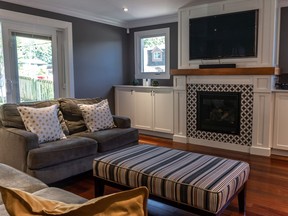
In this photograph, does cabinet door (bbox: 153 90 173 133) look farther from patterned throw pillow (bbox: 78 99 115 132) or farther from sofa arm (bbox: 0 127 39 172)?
sofa arm (bbox: 0 127 39 172)

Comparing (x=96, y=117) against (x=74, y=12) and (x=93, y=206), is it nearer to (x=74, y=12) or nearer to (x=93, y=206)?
(x=74, y=12)

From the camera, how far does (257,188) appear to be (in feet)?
9.27

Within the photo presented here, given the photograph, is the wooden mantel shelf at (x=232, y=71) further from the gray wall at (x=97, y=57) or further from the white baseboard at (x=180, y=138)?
the gray wall at (x=97, y=57)

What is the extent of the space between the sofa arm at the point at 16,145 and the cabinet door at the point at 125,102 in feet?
9.34

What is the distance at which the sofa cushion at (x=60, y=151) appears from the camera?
2568 millimetres

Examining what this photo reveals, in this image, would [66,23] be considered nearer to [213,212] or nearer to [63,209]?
[213,212]

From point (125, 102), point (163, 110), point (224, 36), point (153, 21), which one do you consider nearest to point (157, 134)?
point (163, 110)

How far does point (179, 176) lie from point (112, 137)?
60.3 inches

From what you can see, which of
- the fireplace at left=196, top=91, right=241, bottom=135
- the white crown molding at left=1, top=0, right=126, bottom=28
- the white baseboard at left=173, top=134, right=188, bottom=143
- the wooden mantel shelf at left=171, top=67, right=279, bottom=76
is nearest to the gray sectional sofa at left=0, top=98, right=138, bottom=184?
the white baseboard at left=173, top=134, right=188, bottom=143

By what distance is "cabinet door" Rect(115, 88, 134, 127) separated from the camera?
17.9 ft

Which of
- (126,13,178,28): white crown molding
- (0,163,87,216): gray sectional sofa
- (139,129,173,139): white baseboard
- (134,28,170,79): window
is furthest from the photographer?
(134,28,170,79): window

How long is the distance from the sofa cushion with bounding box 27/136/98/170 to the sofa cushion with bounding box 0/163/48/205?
0.72m

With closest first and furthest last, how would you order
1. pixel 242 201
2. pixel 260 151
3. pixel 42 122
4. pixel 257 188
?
pixel 242 201, pixel 257 188, pixel 42 122, pixel 260 151

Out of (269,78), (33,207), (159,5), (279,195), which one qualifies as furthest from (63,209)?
(159,5)
